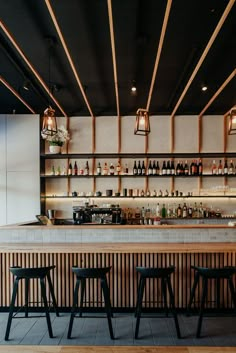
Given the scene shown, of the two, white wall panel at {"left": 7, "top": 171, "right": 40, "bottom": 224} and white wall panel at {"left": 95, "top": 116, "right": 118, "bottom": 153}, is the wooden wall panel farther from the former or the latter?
white wall panel at {"left": 95, "top": 116, "right": 118, "bottom": 153}

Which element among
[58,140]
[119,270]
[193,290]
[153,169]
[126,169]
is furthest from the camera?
[126,169]

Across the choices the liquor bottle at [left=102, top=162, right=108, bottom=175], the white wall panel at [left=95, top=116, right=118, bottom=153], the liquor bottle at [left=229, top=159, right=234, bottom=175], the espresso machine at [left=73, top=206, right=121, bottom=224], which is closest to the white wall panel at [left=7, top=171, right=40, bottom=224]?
the espresso machine at [left=73, top=206, right=121, bottom=224]

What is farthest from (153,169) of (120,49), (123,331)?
(123,331)

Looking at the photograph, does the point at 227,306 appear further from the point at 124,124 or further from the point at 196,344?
the point at 124,124

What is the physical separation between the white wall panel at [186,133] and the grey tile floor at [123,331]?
3.66 metres

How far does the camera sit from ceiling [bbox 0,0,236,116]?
307 cm

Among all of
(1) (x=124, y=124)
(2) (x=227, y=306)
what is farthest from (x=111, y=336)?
(1) (x=124, y=124)

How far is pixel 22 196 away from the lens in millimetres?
6383

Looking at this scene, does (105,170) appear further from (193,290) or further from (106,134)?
(193,290)

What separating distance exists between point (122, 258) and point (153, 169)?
289cm

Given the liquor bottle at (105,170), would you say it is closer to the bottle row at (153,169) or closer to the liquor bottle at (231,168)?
the bottle row at (153,169)

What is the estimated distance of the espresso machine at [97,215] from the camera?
5973mm

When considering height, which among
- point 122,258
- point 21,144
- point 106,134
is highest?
point 106,134

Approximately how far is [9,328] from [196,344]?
1903mm
